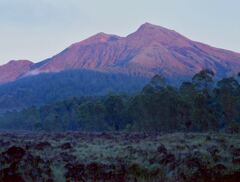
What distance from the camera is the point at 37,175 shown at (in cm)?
1405

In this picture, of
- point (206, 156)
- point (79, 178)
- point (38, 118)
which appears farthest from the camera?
point (38, 118)

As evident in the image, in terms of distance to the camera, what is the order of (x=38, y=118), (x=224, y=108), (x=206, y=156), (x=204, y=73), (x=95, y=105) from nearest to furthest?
(x=206, y=156)
(x=224, y=108)
(x=204, y=73)
(x=95, y=105)
(x=38, y=118)

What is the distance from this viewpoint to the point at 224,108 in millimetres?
53875

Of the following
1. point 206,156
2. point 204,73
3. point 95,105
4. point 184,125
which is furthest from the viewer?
point 95,105

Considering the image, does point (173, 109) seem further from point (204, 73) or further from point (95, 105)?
point (95, 105)

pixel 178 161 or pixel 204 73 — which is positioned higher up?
pixel 204 73

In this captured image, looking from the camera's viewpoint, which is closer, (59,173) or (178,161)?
(59,173)

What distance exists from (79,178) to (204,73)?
45510 mm

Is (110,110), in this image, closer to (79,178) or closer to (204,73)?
(204,73)

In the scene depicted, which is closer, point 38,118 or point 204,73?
point 204,73

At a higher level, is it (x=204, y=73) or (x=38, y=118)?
(x=204, y=73)

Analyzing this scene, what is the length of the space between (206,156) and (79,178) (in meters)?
5.91

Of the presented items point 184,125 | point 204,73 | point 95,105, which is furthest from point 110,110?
point 204,73

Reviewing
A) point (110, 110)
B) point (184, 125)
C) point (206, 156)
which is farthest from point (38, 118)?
point (206, 156)
